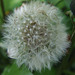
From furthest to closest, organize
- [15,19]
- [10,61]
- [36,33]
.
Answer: [10,61] → [15,19] → [36,33]

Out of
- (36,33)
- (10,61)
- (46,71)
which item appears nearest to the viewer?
(36,33)

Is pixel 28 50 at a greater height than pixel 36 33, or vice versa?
pixel 36 33

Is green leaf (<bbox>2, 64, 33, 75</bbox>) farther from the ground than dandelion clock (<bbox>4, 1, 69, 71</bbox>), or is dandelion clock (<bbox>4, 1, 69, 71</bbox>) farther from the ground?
dandelion clock (<bbox>4, 1, 69, 71</bbox>)

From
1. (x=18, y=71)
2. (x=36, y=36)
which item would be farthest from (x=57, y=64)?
(x=36, y=36)

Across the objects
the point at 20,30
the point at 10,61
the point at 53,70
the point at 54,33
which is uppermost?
the point at 20,30

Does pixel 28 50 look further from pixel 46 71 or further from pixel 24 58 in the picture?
pixel 46 71

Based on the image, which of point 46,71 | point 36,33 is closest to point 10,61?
point 46,71

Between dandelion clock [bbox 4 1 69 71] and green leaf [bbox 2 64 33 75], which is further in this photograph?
green leaf [bbox 2 64 33 75]

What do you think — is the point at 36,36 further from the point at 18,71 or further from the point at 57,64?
the point at 57,64

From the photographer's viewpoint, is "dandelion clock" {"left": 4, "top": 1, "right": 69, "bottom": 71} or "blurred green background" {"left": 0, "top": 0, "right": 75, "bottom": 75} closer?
"dandelion clock" {"left": 4, "top": 1, "right": 69, "bottom": 71}
